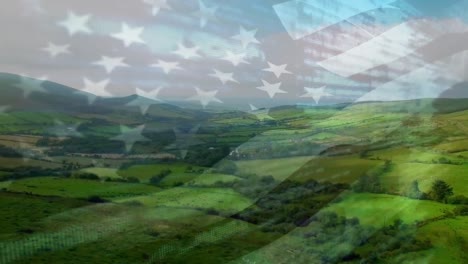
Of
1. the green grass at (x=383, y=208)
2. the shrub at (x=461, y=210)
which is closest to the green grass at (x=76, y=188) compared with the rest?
the green grass at (x=383, y=208)

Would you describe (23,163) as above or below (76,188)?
above

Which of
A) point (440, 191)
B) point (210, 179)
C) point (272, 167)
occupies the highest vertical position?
point (272, 167)

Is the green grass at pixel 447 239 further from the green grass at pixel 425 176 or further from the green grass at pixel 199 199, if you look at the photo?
the green grass at pixel 199 199

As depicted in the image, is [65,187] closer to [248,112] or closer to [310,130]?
[248,112]

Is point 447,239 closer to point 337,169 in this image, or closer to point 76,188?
point 337,169

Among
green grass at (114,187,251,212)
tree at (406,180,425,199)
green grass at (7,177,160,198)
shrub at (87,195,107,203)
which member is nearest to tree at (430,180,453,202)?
tree at (406,180,425,199)

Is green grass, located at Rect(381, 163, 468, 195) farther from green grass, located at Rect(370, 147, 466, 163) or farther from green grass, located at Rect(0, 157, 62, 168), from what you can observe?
green grass, located at Rect(0, 157, 62, 168)

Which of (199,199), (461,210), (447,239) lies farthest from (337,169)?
(199,199)

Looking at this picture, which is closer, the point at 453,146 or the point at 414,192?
the point at 414,192
